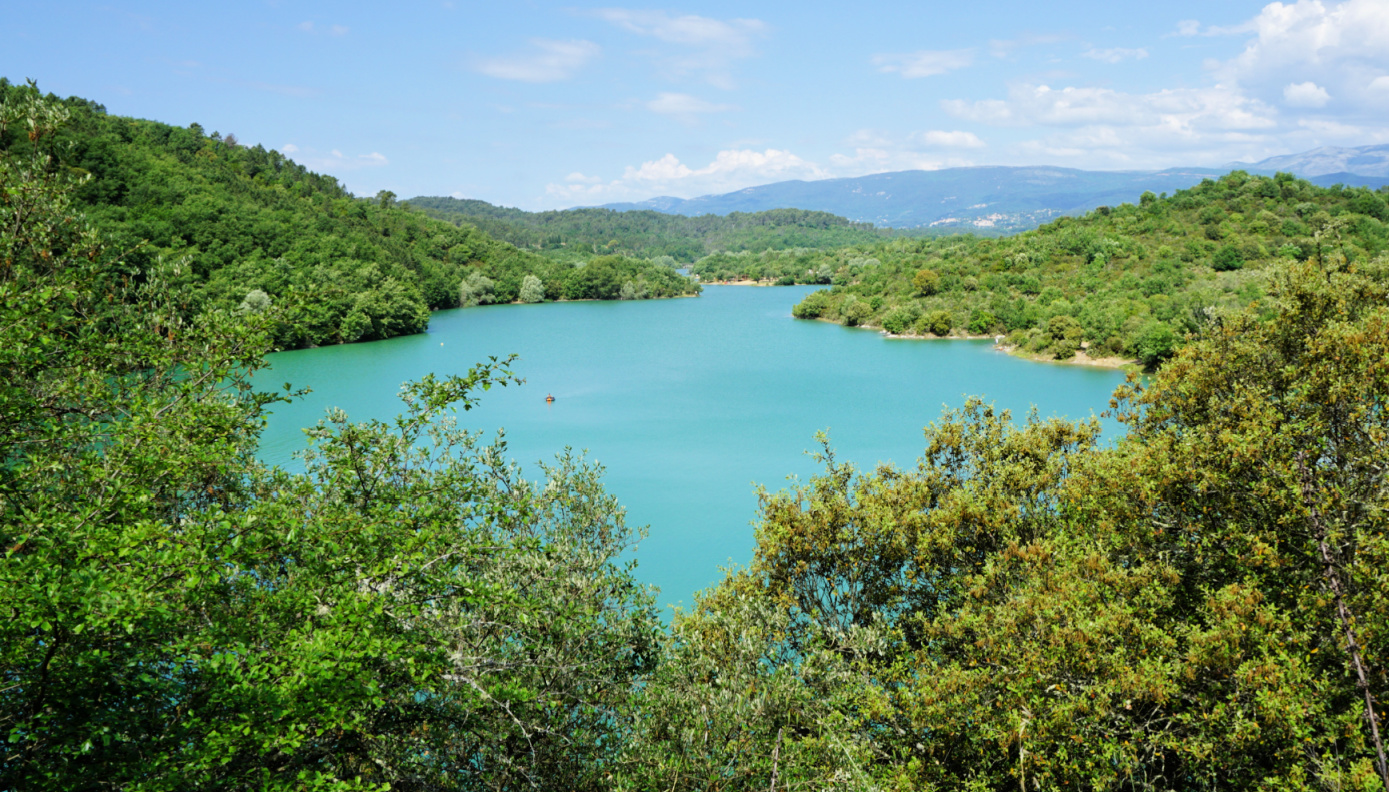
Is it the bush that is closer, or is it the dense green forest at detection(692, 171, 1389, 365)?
the dense green forest at detection(692, 171, 1389, 365)

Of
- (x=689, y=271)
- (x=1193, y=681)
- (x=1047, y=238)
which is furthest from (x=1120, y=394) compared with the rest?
(x=689, y=271)

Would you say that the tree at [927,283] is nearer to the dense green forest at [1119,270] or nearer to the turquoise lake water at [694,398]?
the dense green forest at [1119,270]

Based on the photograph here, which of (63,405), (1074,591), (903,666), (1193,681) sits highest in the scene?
(63,405)

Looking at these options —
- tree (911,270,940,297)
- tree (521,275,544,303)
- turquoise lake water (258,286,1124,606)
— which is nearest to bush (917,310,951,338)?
turquoise lake water (258,286,1124,606)

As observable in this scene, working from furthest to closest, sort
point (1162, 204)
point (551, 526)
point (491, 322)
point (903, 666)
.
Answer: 1. point (491, 322)
2. point (1162, 204)
3. point (551, 526)
4. point (903, 666)

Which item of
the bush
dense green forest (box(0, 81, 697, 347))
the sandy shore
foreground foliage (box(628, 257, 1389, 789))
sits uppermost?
dense green forest (box(0, 81, 697, 347))

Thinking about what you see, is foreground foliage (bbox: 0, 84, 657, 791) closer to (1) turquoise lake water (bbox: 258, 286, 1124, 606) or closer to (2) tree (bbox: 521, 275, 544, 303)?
(1) turquoise lake water (bbox: 258, 286, 1124, 606)

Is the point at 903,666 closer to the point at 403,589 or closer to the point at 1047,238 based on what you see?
the point at 403,589

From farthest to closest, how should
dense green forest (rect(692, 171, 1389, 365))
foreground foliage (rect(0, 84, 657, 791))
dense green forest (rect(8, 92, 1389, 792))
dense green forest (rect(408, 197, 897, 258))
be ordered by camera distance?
1. dense green forest (rect(408, 197, 897, 258))
2. dense green forest (rect(692, 171, 1389, 365))
3. dense green forest (rect(8, 92, 1389, 792))
4. foreground foliage (rect(0, 84, 657, 791))
